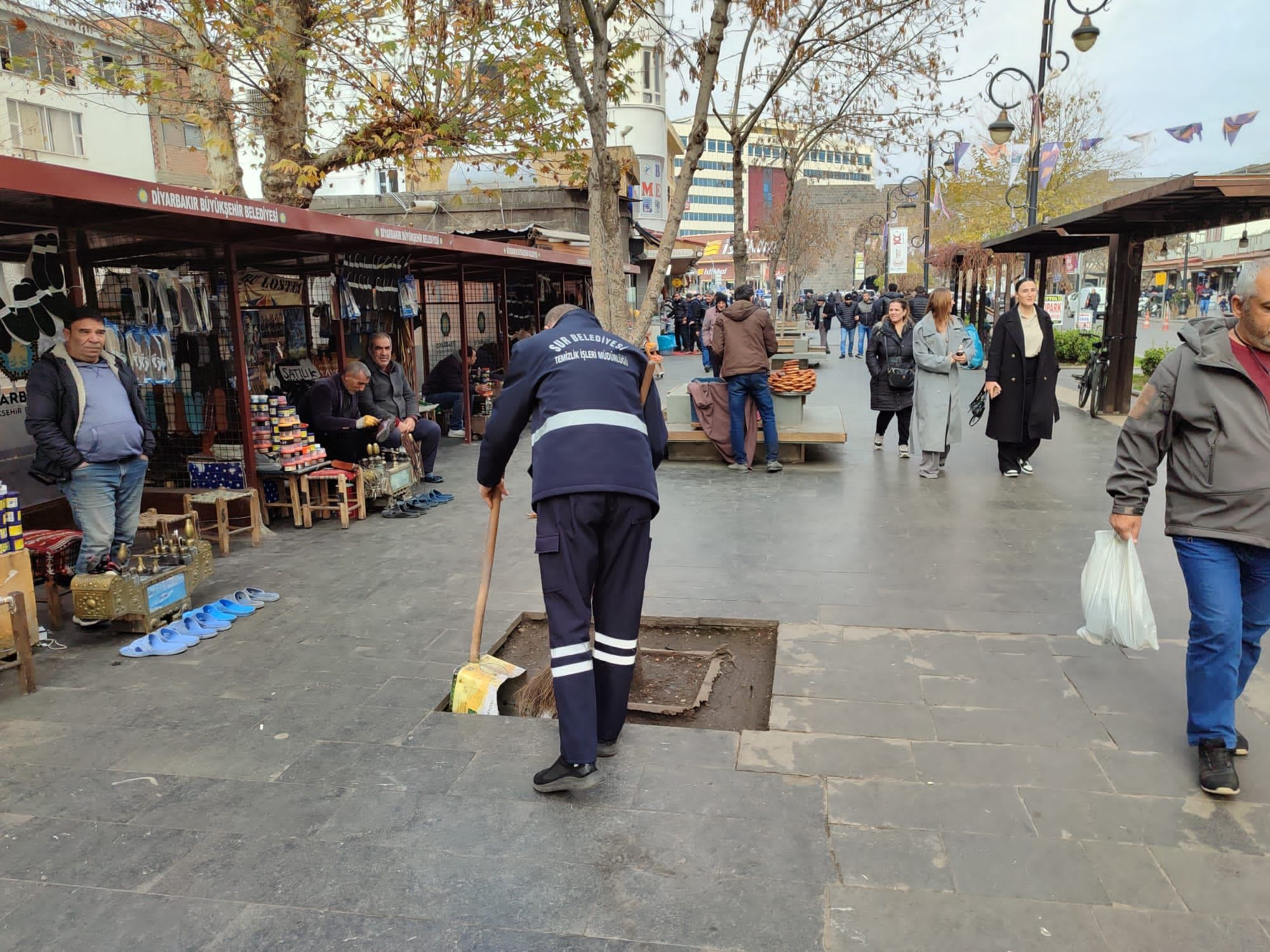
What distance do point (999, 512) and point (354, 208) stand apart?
18415 mm

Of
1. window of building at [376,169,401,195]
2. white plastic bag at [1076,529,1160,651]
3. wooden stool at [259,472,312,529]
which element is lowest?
wooden stool at [259,472,312,529]

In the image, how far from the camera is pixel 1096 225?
11.4 m

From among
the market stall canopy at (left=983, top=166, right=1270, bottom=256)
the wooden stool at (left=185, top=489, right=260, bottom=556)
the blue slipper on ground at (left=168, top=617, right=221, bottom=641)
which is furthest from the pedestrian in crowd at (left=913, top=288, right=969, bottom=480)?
the blue slipper on ground at (left=168, top=617, right=221, bottom=641)

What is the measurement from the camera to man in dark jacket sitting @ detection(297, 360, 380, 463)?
26.4ft

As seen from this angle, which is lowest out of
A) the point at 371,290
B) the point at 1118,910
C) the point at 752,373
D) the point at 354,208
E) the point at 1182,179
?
the point at 1118,910

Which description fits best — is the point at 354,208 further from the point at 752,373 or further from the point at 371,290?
the point at 752,373

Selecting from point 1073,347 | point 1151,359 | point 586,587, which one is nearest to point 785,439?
point 586,587

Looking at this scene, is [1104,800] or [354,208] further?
[354,208]

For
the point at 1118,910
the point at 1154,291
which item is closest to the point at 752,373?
the point at 1118,910

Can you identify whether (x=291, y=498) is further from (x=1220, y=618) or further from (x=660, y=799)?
(x=1220, y=618)

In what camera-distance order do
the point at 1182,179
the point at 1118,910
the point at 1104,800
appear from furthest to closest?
the point at 1182,179
the point at 1104,800
the point at 1118,910

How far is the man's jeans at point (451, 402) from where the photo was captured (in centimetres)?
1212

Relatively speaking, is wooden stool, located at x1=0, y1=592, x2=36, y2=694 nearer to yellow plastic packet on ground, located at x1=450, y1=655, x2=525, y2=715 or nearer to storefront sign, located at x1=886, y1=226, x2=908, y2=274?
yellow plastic packet on ground, located at x1=450, y1=655, x2=525, y2=715

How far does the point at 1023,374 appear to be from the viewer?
331 inches
